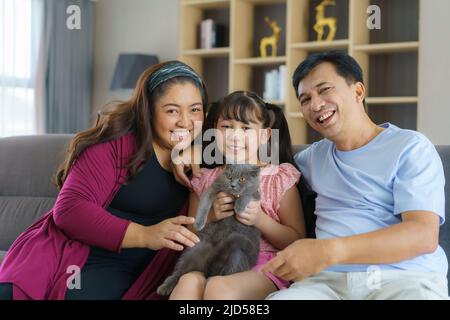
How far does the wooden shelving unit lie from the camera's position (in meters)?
4.34

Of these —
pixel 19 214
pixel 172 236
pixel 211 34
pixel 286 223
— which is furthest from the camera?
pixel 211 34

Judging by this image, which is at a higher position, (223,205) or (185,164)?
(185,164)

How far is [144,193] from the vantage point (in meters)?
1.80

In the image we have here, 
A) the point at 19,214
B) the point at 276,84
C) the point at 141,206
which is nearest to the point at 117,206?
the point at 141,206

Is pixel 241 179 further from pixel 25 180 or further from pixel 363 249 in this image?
pixel 25 180

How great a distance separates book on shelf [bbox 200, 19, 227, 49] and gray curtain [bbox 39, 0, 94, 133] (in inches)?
51.9

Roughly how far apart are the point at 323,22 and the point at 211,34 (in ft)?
3.24

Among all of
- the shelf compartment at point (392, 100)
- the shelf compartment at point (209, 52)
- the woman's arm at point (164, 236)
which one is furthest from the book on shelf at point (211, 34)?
the woman's arm at point (164, 236)

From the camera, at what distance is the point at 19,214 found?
2.64 metres

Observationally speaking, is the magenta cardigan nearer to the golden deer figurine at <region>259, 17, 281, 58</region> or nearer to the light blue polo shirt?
the light blue polo shirt

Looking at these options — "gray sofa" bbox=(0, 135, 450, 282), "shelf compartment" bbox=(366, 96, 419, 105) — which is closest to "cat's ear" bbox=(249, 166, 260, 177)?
"gray sofa" bbox=(0, 135, 450, 282)
